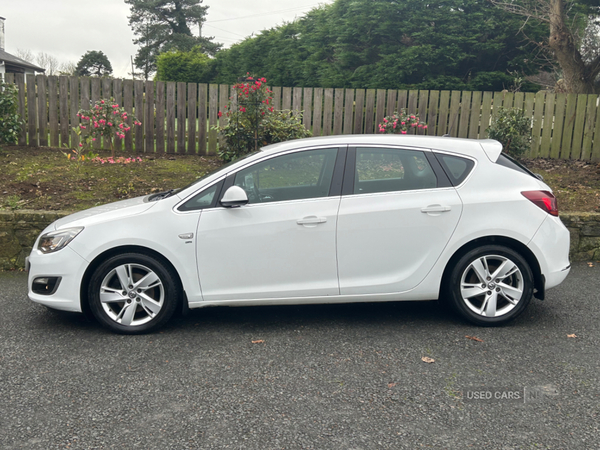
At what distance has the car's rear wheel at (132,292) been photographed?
4.47 meters

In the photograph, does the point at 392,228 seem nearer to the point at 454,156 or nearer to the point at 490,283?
the point at 454,156

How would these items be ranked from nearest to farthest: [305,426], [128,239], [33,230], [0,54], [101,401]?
1. [305,426]
2. [101,401]
3. [128,239]
4. [33,230]
5. [0,54]

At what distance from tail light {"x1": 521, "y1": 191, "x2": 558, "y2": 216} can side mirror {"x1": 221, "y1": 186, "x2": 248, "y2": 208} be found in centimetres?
231

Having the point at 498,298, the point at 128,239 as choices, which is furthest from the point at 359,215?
the point at 128,239

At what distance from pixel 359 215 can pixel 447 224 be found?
0.73 meters

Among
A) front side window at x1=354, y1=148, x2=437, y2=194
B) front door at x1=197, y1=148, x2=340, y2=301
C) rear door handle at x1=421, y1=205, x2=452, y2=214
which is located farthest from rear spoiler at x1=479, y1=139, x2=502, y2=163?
front door at x1=197, y1=148, x2=340, y2=301

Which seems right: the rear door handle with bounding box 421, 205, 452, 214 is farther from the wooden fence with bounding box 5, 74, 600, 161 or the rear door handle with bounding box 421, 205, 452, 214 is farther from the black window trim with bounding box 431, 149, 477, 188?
the wooden fence with bounding box 5, 74, 600, 161

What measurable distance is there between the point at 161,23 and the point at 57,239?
50432 mm

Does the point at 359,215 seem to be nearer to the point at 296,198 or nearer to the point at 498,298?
the point at 296,198

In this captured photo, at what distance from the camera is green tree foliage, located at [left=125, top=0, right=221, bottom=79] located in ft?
163

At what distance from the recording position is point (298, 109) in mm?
11117

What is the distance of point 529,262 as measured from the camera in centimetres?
473

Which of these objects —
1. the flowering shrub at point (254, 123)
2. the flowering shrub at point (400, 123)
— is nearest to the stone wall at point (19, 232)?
the flowering shrub at point (254, 123)

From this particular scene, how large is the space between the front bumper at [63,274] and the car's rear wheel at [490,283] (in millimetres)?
3037
